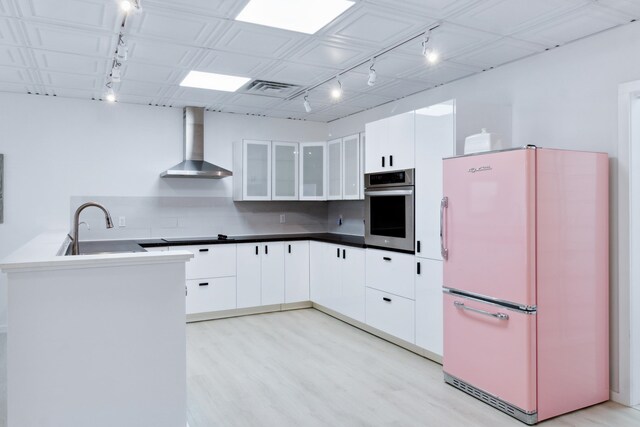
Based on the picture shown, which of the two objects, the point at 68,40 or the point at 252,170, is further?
the point at 252,170

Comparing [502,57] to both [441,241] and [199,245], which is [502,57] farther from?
[199,245]

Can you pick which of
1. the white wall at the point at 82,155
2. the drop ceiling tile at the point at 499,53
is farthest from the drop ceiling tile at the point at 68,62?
the drop ceiling tile at the point at 499,53

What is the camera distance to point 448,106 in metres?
3.59

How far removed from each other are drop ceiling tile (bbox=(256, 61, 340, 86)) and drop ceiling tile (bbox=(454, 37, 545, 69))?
1.13 m

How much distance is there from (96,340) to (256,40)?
2247 mm

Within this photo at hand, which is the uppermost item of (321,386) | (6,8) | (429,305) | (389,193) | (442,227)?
(6,8)

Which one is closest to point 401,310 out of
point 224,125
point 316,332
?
point 316,332

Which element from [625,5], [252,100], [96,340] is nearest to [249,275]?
[252,100]

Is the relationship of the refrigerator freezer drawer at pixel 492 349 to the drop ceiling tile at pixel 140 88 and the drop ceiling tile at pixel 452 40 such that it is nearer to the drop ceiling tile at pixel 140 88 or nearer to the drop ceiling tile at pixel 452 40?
the drop ceiling tile at pixel 452 40

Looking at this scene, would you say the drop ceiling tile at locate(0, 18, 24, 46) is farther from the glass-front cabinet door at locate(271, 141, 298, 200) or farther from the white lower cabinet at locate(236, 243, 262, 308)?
the glass-front cabinet door at locate(271, 141, 298, 200)

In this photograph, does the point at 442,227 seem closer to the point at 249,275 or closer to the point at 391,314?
the point at 391,314

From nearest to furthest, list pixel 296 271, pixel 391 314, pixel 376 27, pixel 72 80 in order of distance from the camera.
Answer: pixel 376 27 < pixel 391 314 < pixel 72 80 < pixel 296 271

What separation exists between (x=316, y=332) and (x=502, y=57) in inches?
120

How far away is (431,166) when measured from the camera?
12.3 ft
